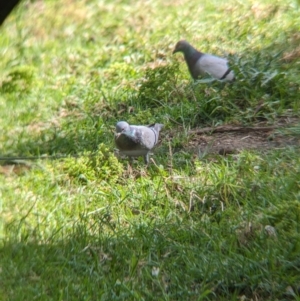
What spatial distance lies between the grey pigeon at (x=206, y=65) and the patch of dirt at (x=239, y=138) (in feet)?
2.16

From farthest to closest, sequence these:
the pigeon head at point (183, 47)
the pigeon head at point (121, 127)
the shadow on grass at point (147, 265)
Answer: the pigeon head at point (183, 47)
the pigeon head at point (121, 127)
the shadow on grass at point (147, 265)

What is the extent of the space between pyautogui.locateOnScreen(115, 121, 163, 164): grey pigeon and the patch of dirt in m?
0.36

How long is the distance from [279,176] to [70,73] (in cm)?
357

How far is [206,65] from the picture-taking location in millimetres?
7254

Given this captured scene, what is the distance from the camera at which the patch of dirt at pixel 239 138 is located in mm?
6082

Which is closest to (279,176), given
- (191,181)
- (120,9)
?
(191,181)

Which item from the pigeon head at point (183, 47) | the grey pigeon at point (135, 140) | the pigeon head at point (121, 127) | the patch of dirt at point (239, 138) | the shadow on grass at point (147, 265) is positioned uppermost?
the shadow on grass at point (147, 265)

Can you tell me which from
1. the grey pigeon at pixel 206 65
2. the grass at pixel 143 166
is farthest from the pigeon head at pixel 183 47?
the grass at pixel 143 166

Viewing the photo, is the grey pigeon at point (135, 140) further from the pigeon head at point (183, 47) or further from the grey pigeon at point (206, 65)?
the pigeon head at point (183, 47)

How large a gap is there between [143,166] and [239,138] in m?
0.85

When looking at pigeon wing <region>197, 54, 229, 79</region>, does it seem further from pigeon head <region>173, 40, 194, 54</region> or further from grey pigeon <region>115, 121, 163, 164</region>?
grey pigeon <region>115, 121, 163, 164</region>

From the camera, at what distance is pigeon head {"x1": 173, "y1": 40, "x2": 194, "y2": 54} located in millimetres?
7813

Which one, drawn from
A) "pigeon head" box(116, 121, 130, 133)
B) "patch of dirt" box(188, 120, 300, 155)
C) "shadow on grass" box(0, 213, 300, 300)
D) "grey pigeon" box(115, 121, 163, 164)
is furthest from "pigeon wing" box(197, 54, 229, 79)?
"shadow on grass" box(0, 213, 300, 300)

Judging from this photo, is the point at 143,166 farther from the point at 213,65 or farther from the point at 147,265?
the point at 213,65
